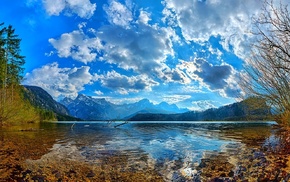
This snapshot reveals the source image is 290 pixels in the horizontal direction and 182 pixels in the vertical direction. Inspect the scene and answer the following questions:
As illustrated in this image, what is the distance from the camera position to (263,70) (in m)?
24.1

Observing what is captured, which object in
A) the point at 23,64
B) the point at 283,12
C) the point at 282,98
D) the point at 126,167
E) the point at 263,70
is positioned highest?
the point at 23,64

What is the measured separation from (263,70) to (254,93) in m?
4.48

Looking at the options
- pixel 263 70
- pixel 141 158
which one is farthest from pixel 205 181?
pixel 263 70

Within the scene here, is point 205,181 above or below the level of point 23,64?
below

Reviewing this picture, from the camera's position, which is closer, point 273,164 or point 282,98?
point 273,164

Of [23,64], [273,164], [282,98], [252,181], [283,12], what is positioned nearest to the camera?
[252,181]

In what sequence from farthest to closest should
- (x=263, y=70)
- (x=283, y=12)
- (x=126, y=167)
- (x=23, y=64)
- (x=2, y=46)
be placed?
(x=23, y=64) → (x=2, y=46) → (x=263, y=70) → (x=283, y=12) → (x=126, y=167)

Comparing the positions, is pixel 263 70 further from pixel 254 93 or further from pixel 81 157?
pixel 81 157

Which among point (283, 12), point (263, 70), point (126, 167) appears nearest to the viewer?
point (126, 167)

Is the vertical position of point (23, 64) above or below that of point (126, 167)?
above

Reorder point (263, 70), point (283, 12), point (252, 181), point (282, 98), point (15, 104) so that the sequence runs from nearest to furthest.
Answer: point (252, 181), point (283, 12), point (263, 70), point (282, 98), point (15, 104)

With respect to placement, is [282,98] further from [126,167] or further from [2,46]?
[2,46]

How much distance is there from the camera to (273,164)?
12.6 metres

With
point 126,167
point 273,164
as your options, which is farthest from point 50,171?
point 273,164
